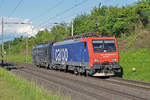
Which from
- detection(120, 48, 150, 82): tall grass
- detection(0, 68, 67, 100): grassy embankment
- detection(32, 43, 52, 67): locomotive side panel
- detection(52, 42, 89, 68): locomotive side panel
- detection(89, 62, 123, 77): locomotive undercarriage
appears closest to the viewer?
detection(0, 68, 67, 100): grassy embankment

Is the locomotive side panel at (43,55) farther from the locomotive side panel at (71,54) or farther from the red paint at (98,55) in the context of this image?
the red paint at (98,55)

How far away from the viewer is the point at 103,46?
65.9ft

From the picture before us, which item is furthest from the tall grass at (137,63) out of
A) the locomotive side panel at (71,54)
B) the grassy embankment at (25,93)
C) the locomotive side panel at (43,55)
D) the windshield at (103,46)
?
the grassy embankment at (25,93)

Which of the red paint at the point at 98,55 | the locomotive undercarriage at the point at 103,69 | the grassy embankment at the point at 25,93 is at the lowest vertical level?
the grassy embankment at the point at 25,93

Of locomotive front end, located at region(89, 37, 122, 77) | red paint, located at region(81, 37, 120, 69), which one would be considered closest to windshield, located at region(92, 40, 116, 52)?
locomotive front end, located at region(89, 37, 122, 77)

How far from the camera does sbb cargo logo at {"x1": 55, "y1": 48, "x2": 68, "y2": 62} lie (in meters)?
25.3

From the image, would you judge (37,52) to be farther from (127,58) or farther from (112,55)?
(112,55)

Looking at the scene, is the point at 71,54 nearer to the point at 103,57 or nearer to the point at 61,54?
the point at 61,54

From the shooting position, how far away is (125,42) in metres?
31.4

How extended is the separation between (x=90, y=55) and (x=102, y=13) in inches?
1393

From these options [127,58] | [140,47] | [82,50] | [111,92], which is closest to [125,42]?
[140,47]

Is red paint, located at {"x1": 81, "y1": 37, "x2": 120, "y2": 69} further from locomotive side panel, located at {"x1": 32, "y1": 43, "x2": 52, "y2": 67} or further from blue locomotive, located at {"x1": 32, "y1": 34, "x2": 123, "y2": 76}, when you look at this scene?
locomotive side panel, located at {"x1": 32, "y1": 43, "x2": 52, "y2": 67}

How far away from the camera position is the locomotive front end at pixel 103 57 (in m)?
19.5

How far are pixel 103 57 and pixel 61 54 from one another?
25.9 ft
